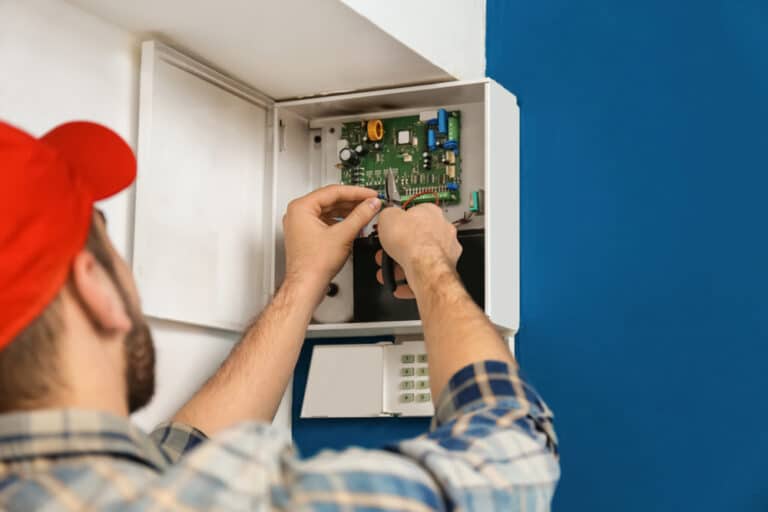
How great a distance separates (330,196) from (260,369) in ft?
1.31

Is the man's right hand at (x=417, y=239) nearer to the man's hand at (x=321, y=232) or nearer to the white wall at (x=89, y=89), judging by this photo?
the man's hand at (x=321, y=232)

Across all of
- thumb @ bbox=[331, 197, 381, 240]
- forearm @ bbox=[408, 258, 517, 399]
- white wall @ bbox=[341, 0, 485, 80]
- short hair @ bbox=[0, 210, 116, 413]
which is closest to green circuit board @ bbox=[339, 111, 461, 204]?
white wall @ bbox=[341, 0, 485, 80]


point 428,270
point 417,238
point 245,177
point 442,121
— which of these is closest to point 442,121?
point 442,121

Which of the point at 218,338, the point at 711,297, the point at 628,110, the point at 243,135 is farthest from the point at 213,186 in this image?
the point at 711,297

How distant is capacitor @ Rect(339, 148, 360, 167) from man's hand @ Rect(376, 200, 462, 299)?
17.7 inches

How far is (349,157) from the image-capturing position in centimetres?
209

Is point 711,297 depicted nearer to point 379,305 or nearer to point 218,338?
point 379,305

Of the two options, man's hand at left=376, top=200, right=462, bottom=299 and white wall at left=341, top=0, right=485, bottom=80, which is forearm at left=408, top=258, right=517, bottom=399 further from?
white wall at left=341, top=0, right=485, bottom=80

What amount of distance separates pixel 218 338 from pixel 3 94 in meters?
0.66

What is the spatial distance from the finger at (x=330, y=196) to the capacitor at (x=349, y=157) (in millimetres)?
232

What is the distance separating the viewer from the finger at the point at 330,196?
1.83 meters

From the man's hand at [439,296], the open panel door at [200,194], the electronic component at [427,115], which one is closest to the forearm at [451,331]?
the man's hand at [439,296]

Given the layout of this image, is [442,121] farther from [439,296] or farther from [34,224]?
[34,224]

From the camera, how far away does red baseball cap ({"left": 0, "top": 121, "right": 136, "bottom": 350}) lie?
0.93 meters
